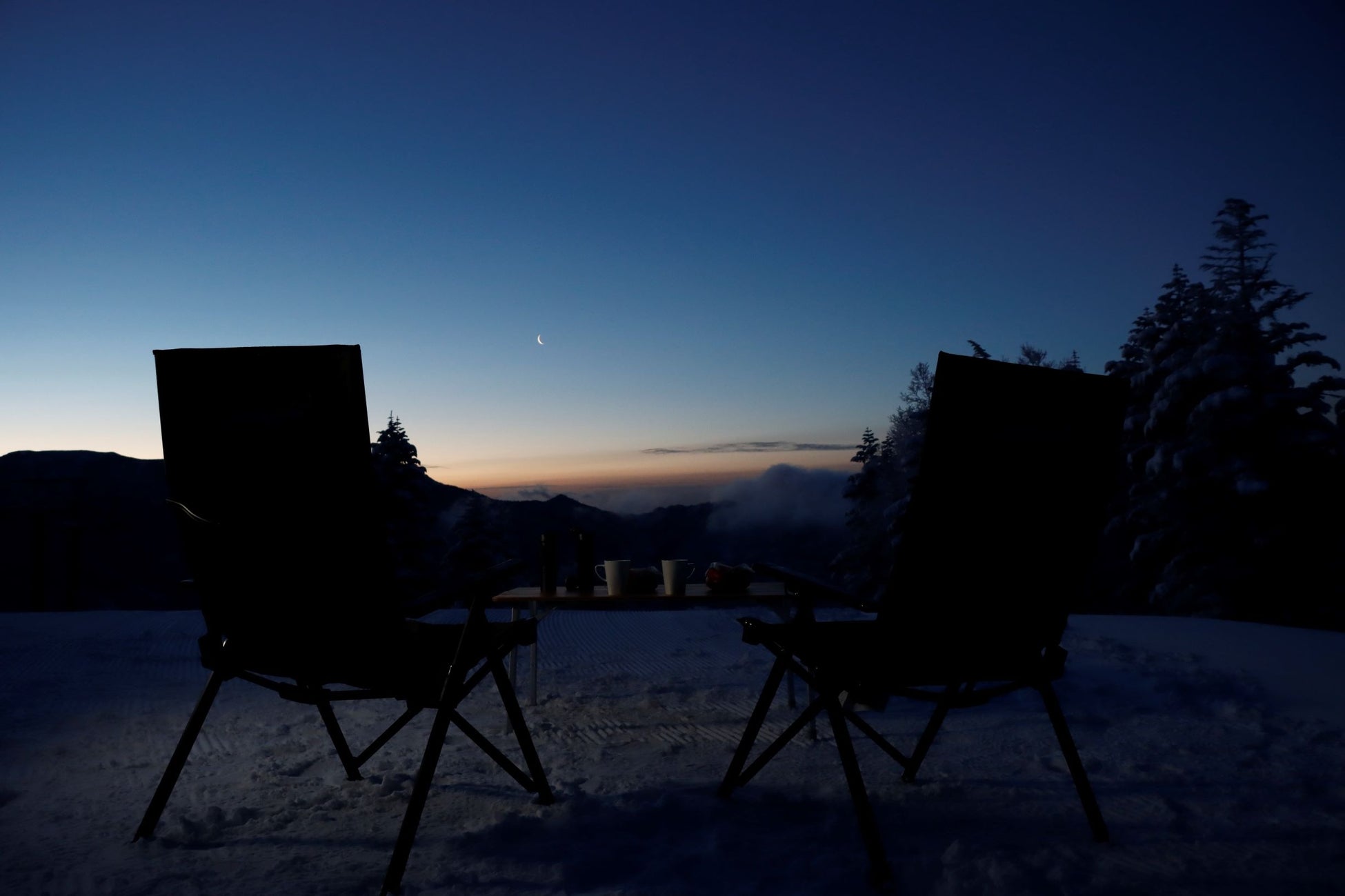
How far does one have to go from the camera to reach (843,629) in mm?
2756

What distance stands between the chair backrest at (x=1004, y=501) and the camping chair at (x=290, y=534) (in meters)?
1.29

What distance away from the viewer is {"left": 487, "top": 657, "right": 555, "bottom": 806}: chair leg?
2396 mm

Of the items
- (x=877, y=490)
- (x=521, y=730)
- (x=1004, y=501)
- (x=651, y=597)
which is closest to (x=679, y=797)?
(x=521, y=730)

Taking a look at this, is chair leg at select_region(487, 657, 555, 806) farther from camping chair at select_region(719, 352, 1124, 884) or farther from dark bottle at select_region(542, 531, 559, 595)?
dark bottle at select_region(542, 531, 559, 595)

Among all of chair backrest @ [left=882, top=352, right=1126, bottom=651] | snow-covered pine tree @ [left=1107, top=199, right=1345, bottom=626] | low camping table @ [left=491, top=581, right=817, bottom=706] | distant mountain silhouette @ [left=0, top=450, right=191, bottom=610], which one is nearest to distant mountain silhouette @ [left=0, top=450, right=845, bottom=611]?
distant mountain silhouette @ [left=0, top=450, right=191, bottom=610]

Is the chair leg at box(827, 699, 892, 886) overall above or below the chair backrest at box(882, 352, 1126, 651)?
below

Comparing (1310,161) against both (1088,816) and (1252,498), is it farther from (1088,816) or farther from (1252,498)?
(1088,816)

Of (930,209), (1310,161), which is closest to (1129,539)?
(1310,161)

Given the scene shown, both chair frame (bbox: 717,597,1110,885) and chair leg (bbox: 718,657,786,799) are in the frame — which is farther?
chair leg (bbox: 718,657,786,799)

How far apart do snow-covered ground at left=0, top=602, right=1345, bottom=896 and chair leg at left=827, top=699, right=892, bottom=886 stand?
0.07m

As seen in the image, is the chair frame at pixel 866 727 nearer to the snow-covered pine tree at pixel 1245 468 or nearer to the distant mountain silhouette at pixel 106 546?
the snow-covered pine tree at pixel 1245 468

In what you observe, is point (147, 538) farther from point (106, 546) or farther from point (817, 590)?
point (817, 590)

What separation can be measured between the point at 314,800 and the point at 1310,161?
15048 mm

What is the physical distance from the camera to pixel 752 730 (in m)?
2.55
